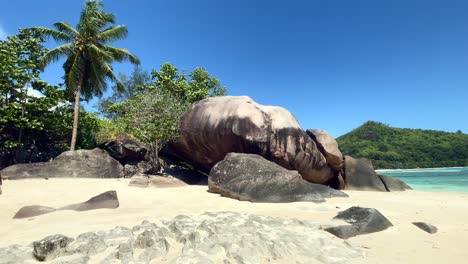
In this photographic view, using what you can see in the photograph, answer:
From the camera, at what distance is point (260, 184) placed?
8102 mm

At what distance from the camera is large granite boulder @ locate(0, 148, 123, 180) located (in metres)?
11.2

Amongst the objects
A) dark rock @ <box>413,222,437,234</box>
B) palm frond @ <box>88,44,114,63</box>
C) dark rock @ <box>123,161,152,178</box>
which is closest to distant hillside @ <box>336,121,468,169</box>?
dark rock @ <box>123,161,152,178</box>

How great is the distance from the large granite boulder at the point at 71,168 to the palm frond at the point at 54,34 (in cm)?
1072

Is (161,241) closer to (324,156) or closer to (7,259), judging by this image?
(7,259)

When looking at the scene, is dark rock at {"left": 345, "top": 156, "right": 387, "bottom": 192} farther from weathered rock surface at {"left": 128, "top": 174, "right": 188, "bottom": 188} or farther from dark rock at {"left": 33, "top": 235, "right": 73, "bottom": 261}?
dark rock at {"left": 33, "top": 235, "right": 73, "bottom": 261}

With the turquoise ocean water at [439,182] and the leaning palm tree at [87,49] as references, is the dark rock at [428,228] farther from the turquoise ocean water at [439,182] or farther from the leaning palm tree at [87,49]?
the leaning palm tree at [87,49]

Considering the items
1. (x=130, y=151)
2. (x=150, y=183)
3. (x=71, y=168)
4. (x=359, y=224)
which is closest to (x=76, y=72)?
(x=130, y=151)

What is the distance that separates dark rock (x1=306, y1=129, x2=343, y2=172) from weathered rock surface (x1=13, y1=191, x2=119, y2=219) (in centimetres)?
1036

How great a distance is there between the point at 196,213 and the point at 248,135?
6.41m

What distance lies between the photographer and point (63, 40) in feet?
64.5

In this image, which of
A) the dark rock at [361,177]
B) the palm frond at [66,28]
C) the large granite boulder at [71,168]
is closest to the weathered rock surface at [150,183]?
the large granite boulder at [71,168]

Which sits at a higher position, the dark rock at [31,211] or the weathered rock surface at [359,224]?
the weathered rock surface at [359,224]

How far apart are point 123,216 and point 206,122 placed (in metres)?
7.72

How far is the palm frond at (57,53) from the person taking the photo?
18266 millimetres
